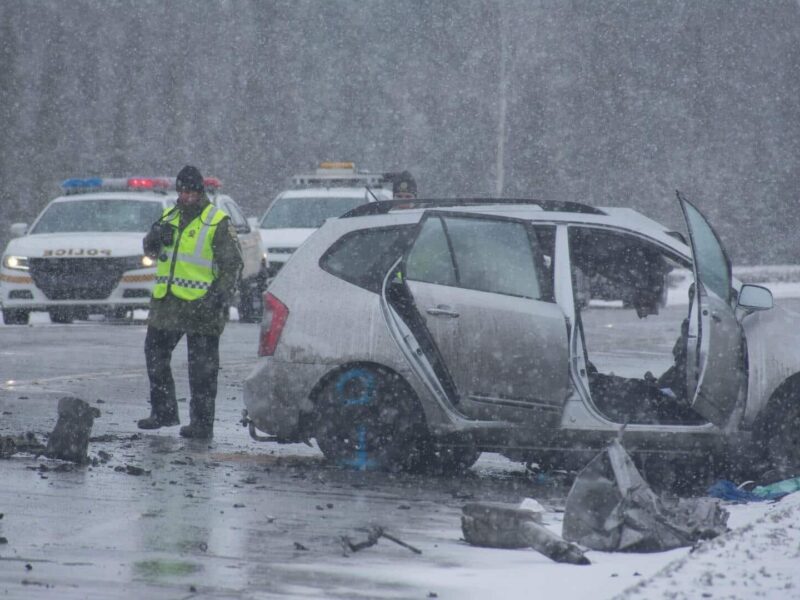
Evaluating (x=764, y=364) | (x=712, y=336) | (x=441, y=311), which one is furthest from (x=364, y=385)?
(x=764, y=364)

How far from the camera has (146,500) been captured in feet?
26.9

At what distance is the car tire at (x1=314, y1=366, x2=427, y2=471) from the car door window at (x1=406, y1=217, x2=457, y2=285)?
0.54 metres

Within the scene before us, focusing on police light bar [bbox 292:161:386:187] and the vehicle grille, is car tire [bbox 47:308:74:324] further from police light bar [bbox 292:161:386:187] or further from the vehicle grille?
police light bar [bbox 292:161:386:187]

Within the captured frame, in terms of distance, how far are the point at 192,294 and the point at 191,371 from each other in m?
0.50

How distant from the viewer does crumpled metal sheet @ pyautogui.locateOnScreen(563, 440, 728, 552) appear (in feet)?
23.4

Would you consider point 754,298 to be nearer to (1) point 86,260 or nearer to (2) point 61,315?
(1) point 86,260

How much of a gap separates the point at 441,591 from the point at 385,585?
210mm

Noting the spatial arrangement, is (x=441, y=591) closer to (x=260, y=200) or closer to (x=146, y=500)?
(x=146, y=500)

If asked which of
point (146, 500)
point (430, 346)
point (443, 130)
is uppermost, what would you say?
point (443, 130)

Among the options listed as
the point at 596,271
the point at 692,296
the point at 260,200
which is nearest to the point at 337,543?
the point at 692,296

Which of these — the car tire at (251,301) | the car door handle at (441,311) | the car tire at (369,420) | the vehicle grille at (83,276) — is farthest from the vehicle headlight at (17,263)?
the car door handle at (441,311)

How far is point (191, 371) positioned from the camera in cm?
1089

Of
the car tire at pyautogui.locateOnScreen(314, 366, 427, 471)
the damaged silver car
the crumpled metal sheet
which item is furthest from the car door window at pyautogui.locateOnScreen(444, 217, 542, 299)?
the crumpled metal sheet

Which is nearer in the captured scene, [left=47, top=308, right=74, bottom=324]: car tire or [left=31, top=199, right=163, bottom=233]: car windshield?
[left=47, top=308, right=74, bottom=324]: car tire
